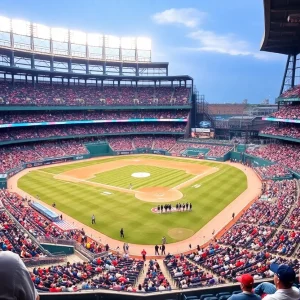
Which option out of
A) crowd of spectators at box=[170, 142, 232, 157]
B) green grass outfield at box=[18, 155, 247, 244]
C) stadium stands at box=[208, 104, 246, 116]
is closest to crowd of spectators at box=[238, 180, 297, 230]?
Result: green grass outfield at box=[18, 155, 247, 244]

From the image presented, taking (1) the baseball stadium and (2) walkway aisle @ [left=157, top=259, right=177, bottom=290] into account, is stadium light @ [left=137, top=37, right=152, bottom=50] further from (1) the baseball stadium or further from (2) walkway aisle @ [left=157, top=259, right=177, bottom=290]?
(2) walkway aisle @ [left=157, top=259, right=177, bottom=290]

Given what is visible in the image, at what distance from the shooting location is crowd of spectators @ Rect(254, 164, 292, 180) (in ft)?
154

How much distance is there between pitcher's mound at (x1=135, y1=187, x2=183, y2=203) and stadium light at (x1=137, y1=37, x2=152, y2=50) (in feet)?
178

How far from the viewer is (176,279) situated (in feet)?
61.4

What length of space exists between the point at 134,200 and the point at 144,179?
1144 cm

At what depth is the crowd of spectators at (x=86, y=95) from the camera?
69062 millimetres

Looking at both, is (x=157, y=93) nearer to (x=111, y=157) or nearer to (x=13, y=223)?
(x=111, y=157)

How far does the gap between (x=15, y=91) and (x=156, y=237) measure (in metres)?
55.9

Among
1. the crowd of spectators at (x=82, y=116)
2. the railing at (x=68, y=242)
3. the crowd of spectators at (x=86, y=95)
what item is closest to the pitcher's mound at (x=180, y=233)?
the railing at (x=68, y=242)

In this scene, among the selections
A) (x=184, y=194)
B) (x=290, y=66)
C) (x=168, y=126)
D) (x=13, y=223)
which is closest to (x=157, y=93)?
(x=168, y=126)

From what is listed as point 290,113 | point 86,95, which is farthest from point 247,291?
point 86,95

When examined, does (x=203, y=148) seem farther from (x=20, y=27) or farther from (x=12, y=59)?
(x=20, y=27)

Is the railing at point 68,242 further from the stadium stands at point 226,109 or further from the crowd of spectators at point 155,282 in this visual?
the stadium stands at point 226,109

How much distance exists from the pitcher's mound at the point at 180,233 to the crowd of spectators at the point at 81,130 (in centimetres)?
4522
